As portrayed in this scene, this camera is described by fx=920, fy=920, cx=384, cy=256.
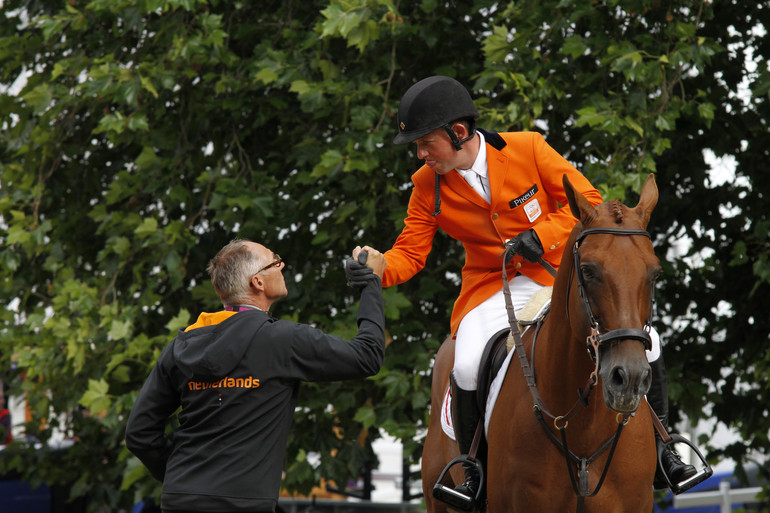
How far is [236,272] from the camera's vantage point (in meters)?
3.33

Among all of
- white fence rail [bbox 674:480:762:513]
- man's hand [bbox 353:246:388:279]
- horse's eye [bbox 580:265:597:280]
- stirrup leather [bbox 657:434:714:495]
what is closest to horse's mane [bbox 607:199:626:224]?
horse's eye [bbox 580:265:597:280]

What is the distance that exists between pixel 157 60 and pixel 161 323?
203cm

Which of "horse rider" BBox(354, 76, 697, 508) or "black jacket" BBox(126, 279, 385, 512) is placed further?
"horse rider" BBox(354, 76, 697, 508)

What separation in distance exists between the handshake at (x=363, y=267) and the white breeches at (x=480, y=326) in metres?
0.63

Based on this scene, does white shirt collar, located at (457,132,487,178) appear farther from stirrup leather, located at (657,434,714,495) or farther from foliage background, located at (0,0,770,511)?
foliage background, located at (0,0,770,511)

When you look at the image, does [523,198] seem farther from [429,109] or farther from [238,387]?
[238,387]

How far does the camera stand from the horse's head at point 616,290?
300 cm

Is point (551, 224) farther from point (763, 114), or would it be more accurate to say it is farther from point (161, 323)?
point (161, 323)

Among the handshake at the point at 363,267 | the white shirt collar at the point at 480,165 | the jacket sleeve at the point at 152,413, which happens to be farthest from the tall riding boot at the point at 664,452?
the jacket sleeve at the point at 152,413

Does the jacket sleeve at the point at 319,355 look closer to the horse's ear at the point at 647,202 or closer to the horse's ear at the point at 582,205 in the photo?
the horse's ear at the point at 582,205

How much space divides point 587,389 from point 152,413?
1.62 m

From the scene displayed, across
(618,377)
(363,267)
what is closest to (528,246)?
(363,267)

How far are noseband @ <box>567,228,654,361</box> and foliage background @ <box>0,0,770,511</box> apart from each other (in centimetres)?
251

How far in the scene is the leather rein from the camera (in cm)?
310
